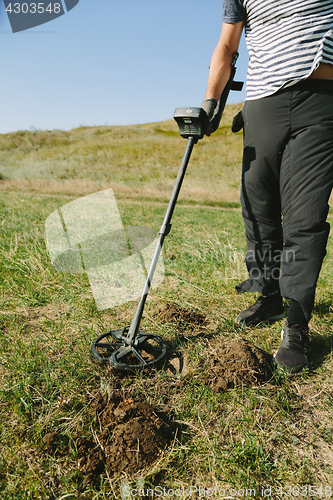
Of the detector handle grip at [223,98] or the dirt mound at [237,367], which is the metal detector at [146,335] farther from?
the dirt mound at [237,367]

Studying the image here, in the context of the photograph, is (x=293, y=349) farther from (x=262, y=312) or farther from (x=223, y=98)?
(x=223, y=98)

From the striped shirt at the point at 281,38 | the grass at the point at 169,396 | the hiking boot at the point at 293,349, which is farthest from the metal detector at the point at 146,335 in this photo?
the hiking boot at the point at 293,349

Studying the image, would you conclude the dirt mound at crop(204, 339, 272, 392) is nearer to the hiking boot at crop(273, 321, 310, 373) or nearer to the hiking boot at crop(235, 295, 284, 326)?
the hiking boot at crop(273, 321, 310, 373)

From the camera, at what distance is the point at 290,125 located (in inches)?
80.3

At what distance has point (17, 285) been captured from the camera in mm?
2867

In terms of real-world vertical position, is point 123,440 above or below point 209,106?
below

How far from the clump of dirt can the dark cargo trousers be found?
618 millimetres

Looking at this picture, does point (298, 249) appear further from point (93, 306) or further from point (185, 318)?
point (93, 306)

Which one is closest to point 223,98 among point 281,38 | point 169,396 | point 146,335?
point 281,38

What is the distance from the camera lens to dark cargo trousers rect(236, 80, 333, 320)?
76.5 inches

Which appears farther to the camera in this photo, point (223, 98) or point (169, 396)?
point (223, 98)

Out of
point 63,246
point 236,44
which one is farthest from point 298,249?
point 63,246

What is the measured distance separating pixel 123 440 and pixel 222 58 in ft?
7.92

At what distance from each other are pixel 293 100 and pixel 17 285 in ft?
8.48
